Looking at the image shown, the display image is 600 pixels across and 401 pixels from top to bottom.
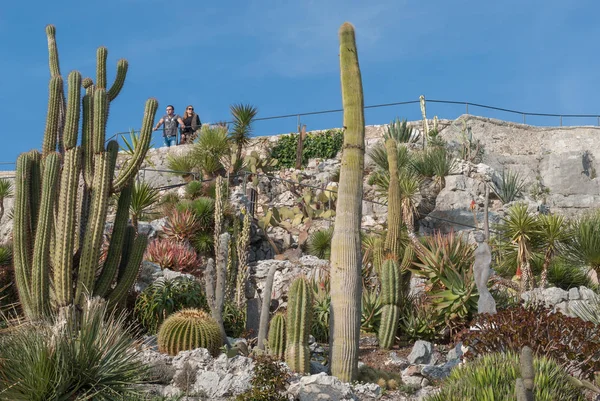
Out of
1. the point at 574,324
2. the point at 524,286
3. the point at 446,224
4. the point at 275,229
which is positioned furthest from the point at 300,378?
the point at 446,224

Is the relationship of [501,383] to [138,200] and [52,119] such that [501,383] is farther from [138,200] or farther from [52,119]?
[138,200]

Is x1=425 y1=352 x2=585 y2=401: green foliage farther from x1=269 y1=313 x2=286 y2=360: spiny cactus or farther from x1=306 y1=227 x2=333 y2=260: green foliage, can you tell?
x1=306 y1=227 x2=333 y2=260: green foliage

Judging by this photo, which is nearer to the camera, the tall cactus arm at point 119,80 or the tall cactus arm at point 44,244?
the tall cactus arm at point 44,244

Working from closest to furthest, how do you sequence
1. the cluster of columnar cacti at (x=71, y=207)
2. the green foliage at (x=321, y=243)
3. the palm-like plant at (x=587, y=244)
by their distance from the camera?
the cluster of columnar cacti at (x=71, y=207) → the palm-like plant at (x=587, y=244) → the green foliage at (x=321, y=243)

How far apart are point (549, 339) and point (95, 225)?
5.83 meters

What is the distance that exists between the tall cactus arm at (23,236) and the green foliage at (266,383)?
3.46 meters

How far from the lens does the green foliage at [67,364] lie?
7.20 m

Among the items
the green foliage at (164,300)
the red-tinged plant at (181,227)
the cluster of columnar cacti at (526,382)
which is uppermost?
the red-tinged plant at (181,227)

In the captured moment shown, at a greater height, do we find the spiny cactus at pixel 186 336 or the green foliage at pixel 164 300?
the green foliage at pixel 164 300

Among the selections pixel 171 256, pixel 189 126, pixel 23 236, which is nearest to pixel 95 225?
pixel 23 236

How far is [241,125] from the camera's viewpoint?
77.1 ft

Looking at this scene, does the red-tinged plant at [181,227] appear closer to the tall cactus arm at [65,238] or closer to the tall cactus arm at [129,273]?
the tall cactus arm at [129,273]

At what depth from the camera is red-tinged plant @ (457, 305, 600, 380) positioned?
9.60m

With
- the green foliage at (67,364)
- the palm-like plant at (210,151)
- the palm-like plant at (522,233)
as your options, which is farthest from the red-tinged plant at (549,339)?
the palm-like plant at (210,151)
